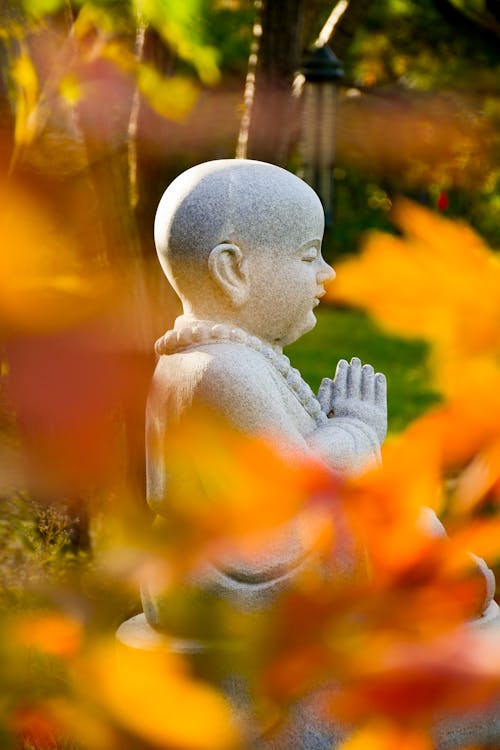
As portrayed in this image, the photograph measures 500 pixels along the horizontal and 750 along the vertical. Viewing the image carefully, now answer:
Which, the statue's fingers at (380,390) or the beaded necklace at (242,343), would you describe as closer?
the beaded necklace at (242,343)

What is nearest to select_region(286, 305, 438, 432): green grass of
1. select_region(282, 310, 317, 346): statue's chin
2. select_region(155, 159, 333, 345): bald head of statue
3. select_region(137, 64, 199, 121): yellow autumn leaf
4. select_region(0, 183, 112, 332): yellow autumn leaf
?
select_region(137, 64, 199, 121): yellow autumn leaf

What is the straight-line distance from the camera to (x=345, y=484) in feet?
2.23

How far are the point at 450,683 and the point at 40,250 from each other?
0.34 metres

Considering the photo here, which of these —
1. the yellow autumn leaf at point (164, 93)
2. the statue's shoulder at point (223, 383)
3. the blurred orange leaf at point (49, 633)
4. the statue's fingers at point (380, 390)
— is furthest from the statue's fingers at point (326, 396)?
the blurred orange leaf at point (49, 633)

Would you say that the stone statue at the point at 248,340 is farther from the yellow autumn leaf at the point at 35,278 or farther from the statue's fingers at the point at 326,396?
the yellow autumn leaf at the point at 35,278

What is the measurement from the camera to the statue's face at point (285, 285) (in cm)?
262

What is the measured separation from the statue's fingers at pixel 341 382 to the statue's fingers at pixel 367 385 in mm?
43

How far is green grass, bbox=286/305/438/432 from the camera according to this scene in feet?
31.7

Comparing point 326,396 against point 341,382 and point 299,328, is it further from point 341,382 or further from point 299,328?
point 299,328

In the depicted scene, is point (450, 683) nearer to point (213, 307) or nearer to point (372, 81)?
point (213, 307)

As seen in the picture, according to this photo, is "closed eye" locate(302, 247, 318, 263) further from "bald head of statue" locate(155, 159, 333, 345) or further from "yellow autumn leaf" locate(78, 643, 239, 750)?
"yellow autumn leaf" locate(78, 643, 239, 750)

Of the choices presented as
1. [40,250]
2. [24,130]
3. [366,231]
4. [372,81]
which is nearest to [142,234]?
[24,130]

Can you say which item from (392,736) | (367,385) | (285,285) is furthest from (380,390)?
(392,736)

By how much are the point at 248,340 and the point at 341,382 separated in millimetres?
310
